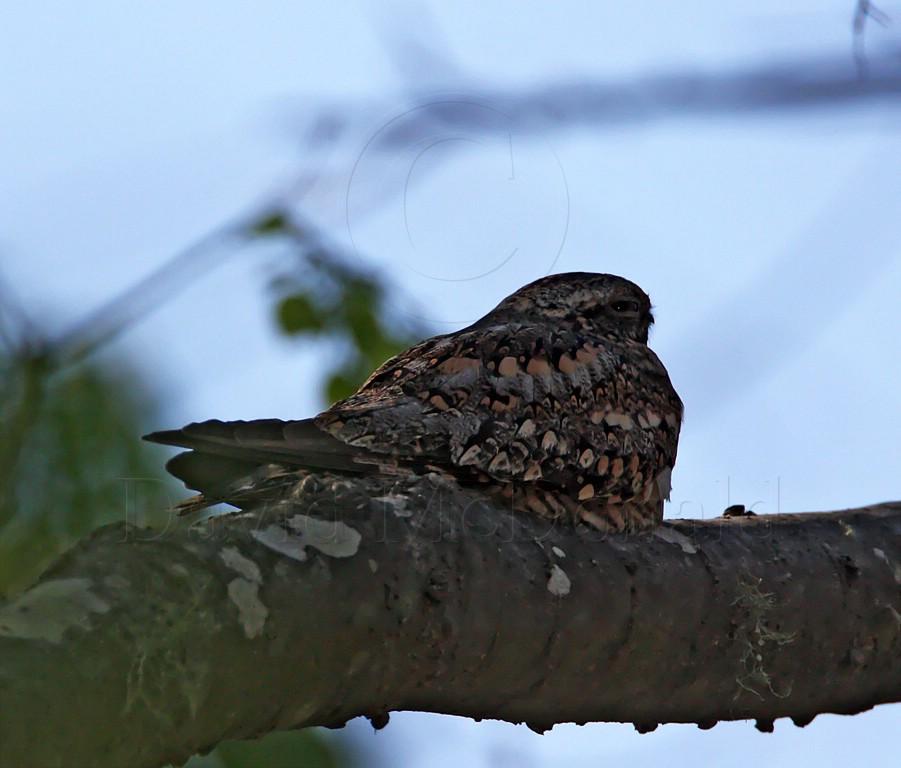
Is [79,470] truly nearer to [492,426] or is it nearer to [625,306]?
[492,426]

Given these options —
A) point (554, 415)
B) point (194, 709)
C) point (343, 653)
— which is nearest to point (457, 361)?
point (554, 415)

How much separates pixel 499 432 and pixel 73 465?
1134mm

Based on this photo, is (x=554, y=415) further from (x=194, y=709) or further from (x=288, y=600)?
(x=194, y=709)

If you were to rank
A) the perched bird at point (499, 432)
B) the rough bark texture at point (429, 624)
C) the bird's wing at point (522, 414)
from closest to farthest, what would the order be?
1. the rough bark texture at point (429, 624)
2. the perched bird at point (499, 432)
3. the bird's wing at point (522, 414)

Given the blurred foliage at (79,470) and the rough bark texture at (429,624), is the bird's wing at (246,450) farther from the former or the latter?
the rough bark texture at (429,624)

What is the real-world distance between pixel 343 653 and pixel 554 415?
1.46 meters

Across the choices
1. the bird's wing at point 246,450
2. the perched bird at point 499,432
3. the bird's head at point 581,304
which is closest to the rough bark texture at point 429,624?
the perched bird at point 499,432

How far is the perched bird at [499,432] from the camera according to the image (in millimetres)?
2857

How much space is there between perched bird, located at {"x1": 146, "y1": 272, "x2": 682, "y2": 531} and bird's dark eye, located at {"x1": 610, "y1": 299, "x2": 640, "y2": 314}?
0.38 m

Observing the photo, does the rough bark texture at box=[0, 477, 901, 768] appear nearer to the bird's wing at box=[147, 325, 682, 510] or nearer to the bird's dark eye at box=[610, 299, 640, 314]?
the bird's wing at box=[147, 325, 682, 510]

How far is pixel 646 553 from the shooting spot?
2.74m

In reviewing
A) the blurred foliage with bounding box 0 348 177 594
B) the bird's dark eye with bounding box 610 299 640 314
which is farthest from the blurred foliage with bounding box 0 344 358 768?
the bird's dark eye with bounding box 610 299 640 314

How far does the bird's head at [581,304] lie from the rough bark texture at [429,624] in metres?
1.31

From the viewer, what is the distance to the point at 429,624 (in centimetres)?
221
